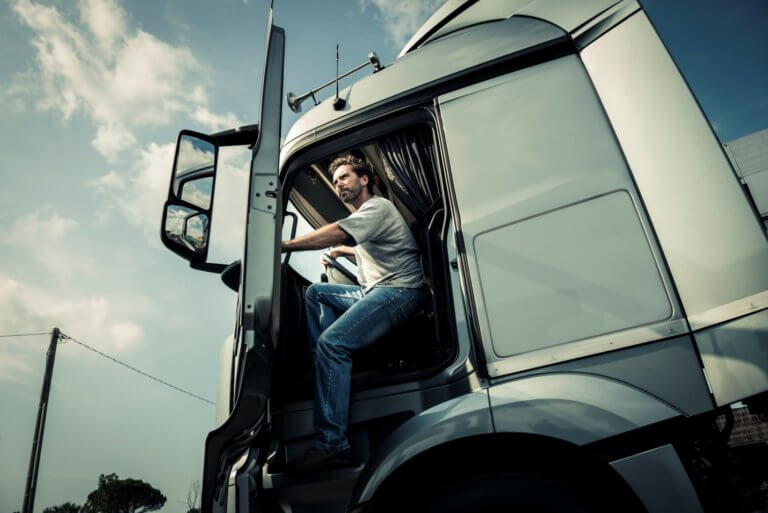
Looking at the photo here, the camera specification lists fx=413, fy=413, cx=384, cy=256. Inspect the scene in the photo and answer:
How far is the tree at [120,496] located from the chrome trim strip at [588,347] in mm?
31058

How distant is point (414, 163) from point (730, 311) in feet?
4.90

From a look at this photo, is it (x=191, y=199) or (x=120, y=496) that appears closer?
(x=191, y=199)

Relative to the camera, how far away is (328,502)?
169 centimetres

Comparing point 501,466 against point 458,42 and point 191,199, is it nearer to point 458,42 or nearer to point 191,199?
point 191,199

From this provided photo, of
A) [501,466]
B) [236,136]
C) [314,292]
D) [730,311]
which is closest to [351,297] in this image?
[314,292]

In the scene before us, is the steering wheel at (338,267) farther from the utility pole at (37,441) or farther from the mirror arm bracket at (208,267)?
the utility pole at (37,441)

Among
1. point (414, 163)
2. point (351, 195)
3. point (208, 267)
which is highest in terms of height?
point (414, 163)

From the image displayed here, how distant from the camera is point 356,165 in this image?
2.26m

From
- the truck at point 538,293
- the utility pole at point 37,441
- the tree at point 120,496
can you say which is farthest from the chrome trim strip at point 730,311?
the tree at point 120,496

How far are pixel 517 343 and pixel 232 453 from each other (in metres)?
1.04

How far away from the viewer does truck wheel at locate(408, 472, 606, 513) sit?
116 cm

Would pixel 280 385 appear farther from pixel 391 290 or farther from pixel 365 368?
pixel 391 290

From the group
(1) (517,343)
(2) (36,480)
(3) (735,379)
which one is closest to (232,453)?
(1) (517,343)

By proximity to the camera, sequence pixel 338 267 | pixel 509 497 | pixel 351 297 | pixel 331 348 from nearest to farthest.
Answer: pixel 509 497, pixel 331 348, pixel 351 297, pixel 338 267
